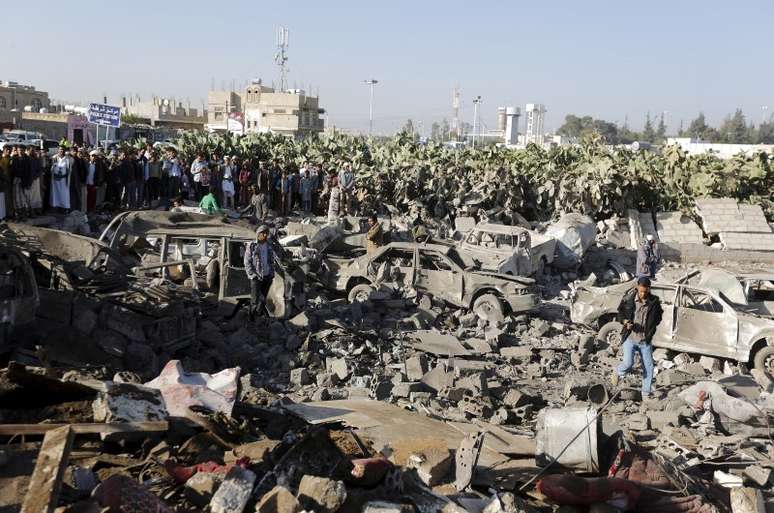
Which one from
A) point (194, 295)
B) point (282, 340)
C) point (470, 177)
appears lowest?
point (282, 340)

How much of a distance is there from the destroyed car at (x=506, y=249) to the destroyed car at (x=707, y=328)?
2771 mm

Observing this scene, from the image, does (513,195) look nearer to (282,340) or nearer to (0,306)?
(282,340)

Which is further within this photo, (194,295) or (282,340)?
(282,340)

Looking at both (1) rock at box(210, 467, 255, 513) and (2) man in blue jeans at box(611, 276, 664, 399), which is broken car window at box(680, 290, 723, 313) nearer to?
(2) man in blue jeans at box(611, 276, 664, 399)

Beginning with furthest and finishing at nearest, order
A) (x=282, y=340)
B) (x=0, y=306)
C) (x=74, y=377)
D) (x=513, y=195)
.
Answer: (x=513, y=195) < (x=282, y=340) < (x=0, y=306) < (x=74, y=377)

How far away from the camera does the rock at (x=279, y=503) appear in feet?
15.8

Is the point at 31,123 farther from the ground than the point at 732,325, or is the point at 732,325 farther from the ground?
the point at 31,123

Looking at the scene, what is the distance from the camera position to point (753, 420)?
886 cm

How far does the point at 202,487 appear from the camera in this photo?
5.14 metres

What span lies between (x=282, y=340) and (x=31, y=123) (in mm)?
48107

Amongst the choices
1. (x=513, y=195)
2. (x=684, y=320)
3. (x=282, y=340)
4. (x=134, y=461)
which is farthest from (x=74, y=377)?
(x=513, y=195)

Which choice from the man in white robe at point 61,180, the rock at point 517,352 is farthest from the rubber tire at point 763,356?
the man in white robe at point 61,180

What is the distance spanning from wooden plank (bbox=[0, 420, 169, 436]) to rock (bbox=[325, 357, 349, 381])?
16.3ft

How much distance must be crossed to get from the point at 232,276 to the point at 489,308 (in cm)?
483
